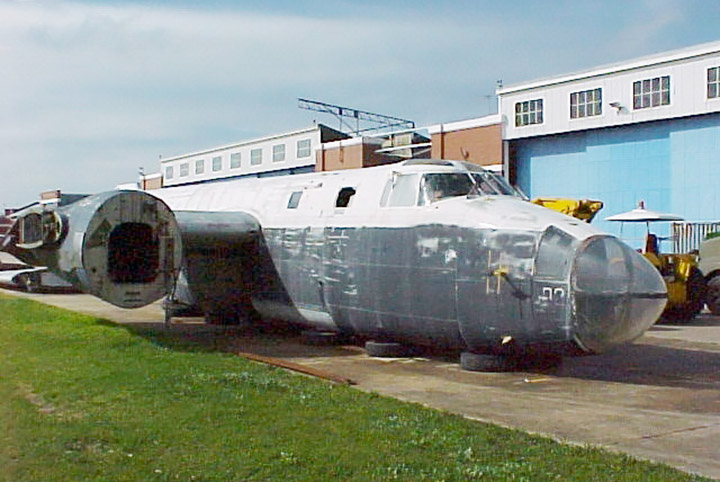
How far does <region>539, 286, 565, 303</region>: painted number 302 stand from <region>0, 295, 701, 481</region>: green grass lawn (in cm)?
223

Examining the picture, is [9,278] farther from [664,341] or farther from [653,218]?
[653,218]

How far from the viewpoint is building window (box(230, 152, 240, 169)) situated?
57.7 metres

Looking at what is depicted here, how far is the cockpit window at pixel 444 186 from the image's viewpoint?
40.3ft

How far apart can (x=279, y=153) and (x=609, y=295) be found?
148 ft

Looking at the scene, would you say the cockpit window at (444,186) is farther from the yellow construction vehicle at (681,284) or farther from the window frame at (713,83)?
the window frame at (713,83)

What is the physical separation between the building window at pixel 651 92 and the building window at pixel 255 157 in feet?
93.0

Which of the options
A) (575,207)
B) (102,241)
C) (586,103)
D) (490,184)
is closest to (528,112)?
(586,103)

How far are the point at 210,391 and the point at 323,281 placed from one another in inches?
153

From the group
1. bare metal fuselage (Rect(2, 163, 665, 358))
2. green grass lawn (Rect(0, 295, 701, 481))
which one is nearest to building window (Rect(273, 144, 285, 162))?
bare metal fuselage (Rect(2, 163, 665, 358))

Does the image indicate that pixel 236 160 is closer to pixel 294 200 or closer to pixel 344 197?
pixel 294 200

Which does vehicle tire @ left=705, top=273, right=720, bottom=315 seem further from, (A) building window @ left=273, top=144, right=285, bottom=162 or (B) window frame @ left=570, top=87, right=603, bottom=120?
(A) building window @ left=273, top=144, right=285, bottom=162

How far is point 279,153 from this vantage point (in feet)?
177

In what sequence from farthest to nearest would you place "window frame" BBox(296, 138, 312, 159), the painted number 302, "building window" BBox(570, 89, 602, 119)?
"window frame" BBox(296, 138, 312, 159) → "building window" BBox(570, 89, 602, 119) → the painted number 302

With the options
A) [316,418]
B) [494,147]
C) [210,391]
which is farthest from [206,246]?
[494,147]
